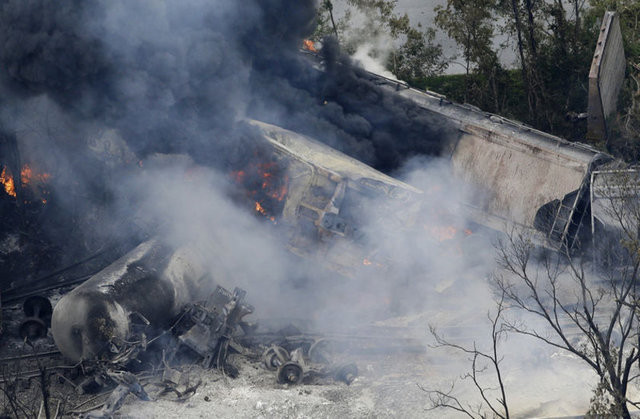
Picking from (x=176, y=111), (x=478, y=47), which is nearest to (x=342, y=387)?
(x=176, y=111)

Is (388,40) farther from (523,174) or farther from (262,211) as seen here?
(262,211)

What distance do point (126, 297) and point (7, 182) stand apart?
6.52 meters

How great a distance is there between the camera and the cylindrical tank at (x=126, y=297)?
46.4 feet

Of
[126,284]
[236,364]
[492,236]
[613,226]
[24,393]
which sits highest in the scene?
[613,226]

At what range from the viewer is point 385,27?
80.2 feet

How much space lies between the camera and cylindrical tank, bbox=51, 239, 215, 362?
1414 centimetres

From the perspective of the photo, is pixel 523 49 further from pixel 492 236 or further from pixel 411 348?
pixel 411 348

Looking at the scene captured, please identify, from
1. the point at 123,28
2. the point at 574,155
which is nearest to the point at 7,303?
the point at 123,28

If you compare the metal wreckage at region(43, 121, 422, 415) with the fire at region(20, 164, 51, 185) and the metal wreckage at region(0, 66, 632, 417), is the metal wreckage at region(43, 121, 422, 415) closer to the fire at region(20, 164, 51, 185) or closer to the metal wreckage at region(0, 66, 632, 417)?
the metal wreckage at region(0, 66, 632, 417)

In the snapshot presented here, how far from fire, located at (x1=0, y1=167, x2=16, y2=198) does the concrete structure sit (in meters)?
15.6

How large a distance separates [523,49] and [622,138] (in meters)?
5.19

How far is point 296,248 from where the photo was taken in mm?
17109

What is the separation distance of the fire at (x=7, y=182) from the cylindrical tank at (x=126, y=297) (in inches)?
186

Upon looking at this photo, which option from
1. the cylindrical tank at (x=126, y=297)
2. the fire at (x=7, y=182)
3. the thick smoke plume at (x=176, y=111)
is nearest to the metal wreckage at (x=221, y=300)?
the cylindrical tank at (x=126, y=297)
